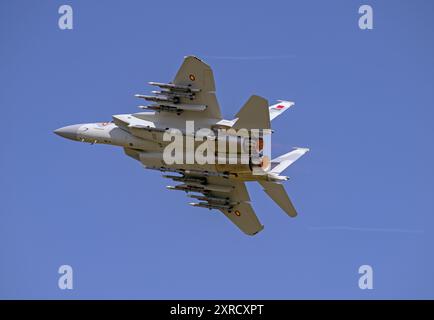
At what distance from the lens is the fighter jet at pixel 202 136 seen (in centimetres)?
4484

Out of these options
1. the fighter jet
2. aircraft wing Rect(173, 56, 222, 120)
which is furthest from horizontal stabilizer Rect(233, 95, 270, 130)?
aircraft wing Rect(173, 56, 222, 120)

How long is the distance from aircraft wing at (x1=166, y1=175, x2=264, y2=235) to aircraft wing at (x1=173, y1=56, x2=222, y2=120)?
161 inches

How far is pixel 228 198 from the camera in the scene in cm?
4928

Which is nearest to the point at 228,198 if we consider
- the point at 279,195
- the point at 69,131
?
the point at 279,195

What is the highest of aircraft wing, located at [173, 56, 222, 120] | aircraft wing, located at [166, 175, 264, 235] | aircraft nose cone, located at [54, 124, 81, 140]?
aircraft wing, located at [173, 56, 222, 120]

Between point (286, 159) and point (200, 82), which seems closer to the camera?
point (200, 82)

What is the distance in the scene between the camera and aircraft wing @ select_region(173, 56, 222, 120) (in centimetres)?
4488

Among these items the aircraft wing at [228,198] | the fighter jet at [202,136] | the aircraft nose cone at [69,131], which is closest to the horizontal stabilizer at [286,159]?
the fighter jet at [202,136]

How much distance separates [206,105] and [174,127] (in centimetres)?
166

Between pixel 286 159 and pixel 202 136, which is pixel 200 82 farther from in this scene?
pixel 286 159

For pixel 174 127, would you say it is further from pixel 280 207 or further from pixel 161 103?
pixel 280 207

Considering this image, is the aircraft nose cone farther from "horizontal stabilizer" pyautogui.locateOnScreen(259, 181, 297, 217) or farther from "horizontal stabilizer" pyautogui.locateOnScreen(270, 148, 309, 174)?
"horizontal stabilizer" pyautogui.locateOnScreen(270, 148, 309, 174)

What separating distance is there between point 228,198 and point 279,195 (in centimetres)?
326

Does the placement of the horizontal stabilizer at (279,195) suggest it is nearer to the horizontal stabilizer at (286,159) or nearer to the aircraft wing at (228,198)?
the horizontal stabilizer at (286,159)
